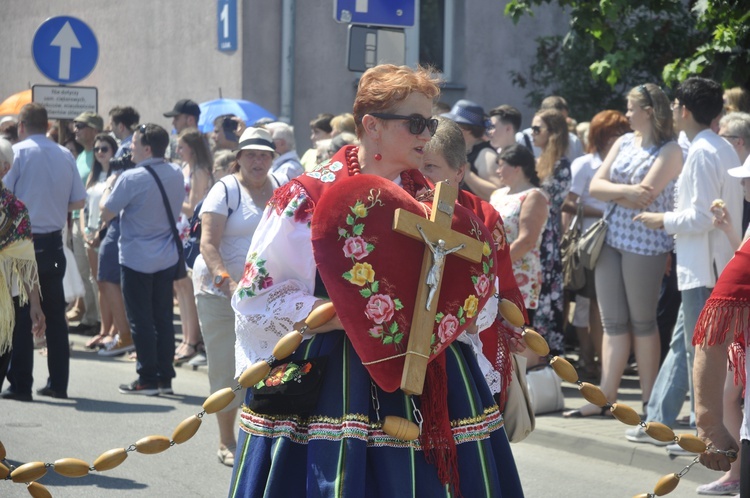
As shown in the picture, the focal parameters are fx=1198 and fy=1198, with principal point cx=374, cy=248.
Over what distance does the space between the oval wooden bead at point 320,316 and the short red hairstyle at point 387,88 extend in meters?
0.62

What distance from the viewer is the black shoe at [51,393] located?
9273 millimetres

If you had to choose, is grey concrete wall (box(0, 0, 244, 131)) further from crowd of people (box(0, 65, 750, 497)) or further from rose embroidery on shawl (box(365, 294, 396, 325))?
rose embroidery on shawl (box(365, 294, 396, 325))

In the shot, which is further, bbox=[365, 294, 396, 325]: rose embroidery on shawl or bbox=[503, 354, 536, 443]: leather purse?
bbox=[503, 354, 536, 443]: leather purse

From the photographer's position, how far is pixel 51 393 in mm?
9297

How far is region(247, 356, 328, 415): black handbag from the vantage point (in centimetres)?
354

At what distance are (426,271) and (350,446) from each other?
0.55 meters

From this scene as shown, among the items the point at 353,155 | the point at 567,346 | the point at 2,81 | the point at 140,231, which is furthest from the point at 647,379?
the point at 2,81

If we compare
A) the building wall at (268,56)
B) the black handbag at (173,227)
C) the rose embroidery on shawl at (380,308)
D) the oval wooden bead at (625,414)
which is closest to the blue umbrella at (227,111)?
the building wall at (268,56)

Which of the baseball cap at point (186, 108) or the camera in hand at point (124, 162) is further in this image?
the baseball cap at point (186, 108)

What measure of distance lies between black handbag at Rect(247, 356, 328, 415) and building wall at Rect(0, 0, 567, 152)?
13.0 meters

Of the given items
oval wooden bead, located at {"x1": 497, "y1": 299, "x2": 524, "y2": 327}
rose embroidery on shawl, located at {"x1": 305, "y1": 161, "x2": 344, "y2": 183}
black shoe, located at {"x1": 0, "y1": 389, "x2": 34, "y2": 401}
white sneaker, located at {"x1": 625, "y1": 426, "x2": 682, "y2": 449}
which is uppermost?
rose embroidery on shawl, located at {"x1": 305, "y1": 161, "x2": 344, "y2": 183}

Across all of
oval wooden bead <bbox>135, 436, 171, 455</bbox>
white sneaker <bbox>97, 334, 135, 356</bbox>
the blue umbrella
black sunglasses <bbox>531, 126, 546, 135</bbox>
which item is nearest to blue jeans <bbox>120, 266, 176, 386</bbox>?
white sneaker <bbox>97, 334, 135, 356</bbox>

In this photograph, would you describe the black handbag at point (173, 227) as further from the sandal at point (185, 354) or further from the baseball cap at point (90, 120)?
the baseball cap at point (90, 120)

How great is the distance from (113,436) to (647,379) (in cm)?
358
